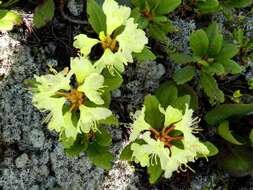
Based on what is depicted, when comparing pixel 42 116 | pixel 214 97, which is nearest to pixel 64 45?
pixel 42 116

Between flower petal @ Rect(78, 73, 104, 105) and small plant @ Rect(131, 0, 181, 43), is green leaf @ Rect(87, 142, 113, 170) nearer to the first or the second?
flower petal @ Rect(78, 73, 104, 105)

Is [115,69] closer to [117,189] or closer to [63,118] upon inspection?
[63,118]

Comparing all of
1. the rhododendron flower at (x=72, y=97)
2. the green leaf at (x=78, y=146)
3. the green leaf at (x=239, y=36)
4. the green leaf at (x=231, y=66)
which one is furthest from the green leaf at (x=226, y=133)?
the rhododendron flower at (x=72, y=97)

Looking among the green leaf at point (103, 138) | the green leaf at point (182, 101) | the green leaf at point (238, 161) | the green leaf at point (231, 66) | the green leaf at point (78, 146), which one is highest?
the green leaf at point (231, 66)

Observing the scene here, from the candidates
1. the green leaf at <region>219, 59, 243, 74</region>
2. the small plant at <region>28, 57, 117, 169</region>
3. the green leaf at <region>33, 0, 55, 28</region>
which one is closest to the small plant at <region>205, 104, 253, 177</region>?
the green leaf at <region>219, 59, 243, 74</region>

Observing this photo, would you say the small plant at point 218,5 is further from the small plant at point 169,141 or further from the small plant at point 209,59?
the small plant at point 169,141

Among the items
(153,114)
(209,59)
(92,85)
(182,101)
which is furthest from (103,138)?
(209,59)

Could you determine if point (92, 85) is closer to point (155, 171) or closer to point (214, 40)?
point (155, 171)
